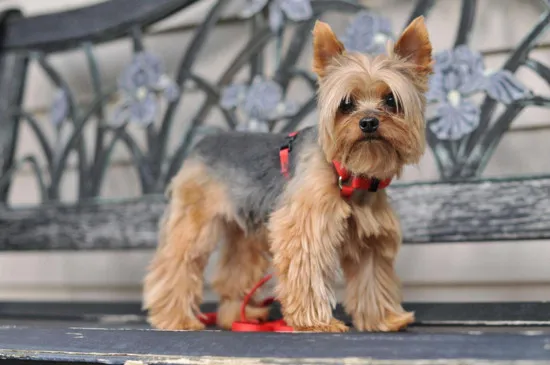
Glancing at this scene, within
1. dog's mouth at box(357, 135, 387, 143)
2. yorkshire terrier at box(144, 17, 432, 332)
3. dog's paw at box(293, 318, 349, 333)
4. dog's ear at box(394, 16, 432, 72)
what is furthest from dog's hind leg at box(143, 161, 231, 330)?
dog's ear at box(394, 16, 432, 72)

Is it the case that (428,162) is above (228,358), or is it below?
above

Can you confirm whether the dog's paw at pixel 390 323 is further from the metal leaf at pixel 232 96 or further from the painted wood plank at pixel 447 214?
the metal leaf at pixel 232 96

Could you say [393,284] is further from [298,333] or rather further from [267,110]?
[267,110]

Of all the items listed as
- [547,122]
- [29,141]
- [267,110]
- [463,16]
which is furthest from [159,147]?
[547,122]

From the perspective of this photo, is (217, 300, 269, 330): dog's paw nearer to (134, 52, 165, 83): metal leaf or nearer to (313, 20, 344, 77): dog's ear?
(313, 20, 344, 77): dog's ear

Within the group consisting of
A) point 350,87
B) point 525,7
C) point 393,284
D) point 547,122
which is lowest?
point 393,284

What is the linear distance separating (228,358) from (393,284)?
2.06 feet

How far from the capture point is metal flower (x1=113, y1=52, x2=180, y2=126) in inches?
103

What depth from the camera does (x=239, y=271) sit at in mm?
2064

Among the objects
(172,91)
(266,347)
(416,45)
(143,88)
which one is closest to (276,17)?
(172,91)

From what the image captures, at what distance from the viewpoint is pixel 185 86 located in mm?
2623

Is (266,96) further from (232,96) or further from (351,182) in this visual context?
(351,182)

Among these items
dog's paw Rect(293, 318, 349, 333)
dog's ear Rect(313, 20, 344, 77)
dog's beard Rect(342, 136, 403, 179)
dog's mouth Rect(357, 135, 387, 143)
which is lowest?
dog's paw Rect(293, 318, 349, 333)

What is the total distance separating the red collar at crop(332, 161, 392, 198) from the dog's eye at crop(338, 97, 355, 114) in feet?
0.44
